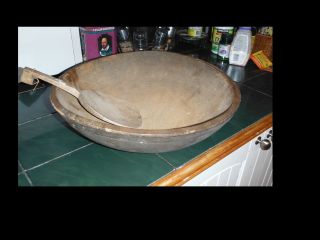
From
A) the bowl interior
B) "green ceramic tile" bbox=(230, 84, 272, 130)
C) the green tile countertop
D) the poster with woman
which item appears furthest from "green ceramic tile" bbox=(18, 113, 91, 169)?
"green ceramic tile" bbox=(230, 84, 272, 130)

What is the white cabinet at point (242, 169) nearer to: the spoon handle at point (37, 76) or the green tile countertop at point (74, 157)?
the green tile countertop at point (74, 157)

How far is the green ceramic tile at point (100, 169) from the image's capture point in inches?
18.0

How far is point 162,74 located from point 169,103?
85mm

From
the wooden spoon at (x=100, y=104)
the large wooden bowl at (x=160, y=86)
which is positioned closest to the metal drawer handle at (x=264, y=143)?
the large wooden bowl at (x=160, y=86)

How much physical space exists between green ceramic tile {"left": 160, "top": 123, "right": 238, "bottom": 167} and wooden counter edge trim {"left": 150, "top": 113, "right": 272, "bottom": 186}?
0.04 feet

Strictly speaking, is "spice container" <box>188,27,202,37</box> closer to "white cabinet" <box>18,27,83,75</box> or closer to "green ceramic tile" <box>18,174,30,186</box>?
"white cabinet" <box>18,27,83,75</box>

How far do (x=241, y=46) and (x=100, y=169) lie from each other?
0.74 m

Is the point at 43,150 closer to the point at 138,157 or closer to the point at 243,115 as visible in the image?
the point at 138,157

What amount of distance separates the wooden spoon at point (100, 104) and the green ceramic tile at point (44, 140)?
89 mm

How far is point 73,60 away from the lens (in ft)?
2.61

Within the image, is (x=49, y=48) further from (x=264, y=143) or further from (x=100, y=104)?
(x=264, y=143)

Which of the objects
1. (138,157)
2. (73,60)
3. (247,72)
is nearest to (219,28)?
(247,72)

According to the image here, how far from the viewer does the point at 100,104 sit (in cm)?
54

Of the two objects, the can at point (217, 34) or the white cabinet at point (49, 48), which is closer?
the white cabinet at point (49, 48)
